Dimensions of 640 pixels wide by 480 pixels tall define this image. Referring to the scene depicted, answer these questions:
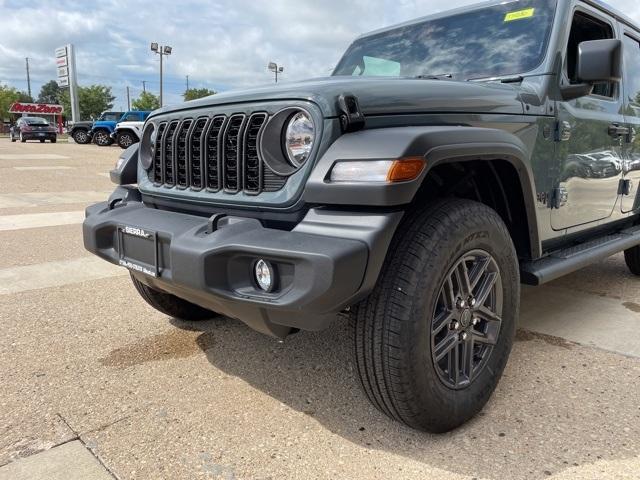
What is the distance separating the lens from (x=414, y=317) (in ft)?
6.47

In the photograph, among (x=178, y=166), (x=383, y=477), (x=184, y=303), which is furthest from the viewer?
(x=184, y=303)

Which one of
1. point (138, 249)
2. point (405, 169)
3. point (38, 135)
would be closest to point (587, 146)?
point (405, 169)

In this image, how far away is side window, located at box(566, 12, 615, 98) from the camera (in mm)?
3198

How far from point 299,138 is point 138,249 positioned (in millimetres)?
912

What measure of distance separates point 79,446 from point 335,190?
1474mm

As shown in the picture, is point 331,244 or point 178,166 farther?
point 178,166

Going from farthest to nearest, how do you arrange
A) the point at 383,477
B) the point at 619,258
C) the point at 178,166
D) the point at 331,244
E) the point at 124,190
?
the point at 619,258
the point at 124,190
the point at 178,166
the point at 383,477
the point at 331,244

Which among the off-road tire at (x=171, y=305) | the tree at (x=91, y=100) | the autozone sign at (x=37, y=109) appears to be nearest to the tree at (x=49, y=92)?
the tree at (x=91, y=100)

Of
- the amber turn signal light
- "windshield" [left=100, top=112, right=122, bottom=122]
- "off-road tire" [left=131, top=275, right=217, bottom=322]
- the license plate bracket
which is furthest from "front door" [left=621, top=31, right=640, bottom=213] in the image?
"windshield" [left=100, top=112, right=122, bottom=122]

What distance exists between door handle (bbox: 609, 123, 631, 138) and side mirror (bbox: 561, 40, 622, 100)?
815 millimetres

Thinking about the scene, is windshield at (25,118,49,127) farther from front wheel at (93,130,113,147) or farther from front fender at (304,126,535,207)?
front fender at (304,126,535,207)

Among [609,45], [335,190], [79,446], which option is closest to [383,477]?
[335,190]

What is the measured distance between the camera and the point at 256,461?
208 centimetres

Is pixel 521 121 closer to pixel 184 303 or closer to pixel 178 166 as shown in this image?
pixel 178 166
